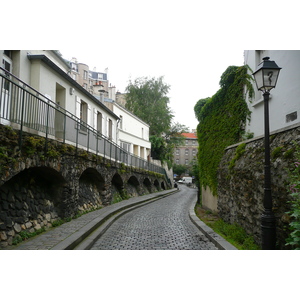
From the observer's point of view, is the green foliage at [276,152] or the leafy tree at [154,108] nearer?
the green foliage at [276,152]

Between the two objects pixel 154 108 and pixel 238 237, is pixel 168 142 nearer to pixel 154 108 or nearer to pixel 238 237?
pixel 154 108

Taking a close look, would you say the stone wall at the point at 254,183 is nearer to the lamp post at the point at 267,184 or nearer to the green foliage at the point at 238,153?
the green foliage at the point at 238,153

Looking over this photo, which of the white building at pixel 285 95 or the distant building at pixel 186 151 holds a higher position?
the distant building at pixel 186 151

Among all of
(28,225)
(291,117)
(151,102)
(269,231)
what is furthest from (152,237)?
(151,102)

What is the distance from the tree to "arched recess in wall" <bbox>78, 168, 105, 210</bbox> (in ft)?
86.8

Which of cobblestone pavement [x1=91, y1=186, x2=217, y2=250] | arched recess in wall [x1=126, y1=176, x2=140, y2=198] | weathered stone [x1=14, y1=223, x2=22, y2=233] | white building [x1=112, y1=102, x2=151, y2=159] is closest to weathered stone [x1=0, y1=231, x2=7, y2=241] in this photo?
weathered stone [x1=14, y1=223, x2=22, y2=233]

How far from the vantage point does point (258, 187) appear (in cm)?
643

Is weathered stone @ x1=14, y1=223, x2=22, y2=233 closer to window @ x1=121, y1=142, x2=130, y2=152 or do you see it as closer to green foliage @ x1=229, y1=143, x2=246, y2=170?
green foliage @ x1=229, y1=143, x2=246, y2=170

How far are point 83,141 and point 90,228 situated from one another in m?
3.98

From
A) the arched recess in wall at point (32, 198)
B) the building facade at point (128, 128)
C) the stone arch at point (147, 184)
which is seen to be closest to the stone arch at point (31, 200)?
the arched recess in wall at point (32, 198)

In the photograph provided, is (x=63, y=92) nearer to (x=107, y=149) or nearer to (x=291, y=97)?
(x=107, y=149)

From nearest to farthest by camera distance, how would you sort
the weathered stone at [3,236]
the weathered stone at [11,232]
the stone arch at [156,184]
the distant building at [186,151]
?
the weathered stone at [3,236] < the weathered stone at [11,232] < the stone arch at [156,184] < the distant building at [186,151]

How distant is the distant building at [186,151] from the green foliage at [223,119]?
27036 millimetres

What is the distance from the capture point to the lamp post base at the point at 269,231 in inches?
193
